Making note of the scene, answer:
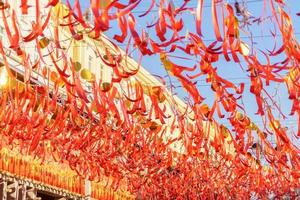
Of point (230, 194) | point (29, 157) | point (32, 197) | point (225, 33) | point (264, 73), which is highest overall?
point (225, 33)

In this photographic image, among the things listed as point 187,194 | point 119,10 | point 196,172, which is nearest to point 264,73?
point 119,10

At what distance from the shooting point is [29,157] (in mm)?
18469

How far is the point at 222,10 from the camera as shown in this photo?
7.11 metres

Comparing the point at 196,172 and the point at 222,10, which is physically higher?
the point at 222,10

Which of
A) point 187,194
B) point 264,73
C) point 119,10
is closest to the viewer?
point 119,10

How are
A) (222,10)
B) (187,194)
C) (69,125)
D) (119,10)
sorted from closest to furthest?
(119,10) → (222,10) → (69,125) → (187,194)

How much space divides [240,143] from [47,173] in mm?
5846

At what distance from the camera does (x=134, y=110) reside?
10617mm

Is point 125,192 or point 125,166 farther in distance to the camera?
point 125,192

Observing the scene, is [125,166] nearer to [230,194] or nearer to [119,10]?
[230,194]

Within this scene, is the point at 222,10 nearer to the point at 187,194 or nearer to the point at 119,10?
the point at 119,10

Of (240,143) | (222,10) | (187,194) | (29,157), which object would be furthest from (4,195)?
(222,10)

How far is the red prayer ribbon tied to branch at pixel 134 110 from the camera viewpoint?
7.08 m

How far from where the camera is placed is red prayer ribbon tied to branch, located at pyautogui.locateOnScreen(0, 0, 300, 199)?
7.08 m
